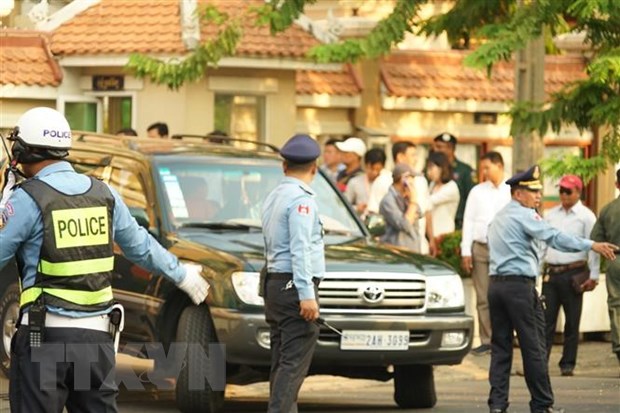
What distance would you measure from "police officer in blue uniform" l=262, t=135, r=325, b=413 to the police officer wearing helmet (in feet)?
7.59

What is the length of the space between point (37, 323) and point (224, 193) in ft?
19.1

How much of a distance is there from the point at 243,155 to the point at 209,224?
3.27 ft

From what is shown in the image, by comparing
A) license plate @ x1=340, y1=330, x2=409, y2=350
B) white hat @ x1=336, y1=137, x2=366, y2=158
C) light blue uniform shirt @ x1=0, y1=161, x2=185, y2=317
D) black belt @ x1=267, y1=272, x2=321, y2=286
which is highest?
light blue uniform shirt @ x1=0, y1=161, x2=185, y2=317

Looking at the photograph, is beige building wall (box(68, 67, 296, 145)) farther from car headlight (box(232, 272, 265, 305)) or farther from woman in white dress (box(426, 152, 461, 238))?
car headlight (box(232, 272, 265, 305))

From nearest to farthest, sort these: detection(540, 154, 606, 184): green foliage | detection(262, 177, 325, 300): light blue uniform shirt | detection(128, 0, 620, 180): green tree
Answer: detection(262, 177, 325, 300): light blue uniform shirt < detection(128, 0, 620, 180): green tree < detection(540, 154, 606, 184): green foliage

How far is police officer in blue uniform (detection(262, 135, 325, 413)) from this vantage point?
34.6ft

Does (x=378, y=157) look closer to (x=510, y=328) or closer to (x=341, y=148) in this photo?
(x=341, y=148)

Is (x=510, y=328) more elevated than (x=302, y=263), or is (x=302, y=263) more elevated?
(x=302, y=263)

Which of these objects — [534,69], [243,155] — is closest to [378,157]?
[534,69]

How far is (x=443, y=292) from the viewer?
1318 centimetres

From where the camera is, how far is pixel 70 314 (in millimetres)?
8211

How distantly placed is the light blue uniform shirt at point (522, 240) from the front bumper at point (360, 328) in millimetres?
586

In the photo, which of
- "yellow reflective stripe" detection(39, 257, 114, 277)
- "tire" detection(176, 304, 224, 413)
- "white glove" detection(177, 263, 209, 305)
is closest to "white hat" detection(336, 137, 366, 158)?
"tire" detection(176, 304, 224, 413)

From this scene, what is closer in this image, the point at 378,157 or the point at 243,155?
the point at 243,155
